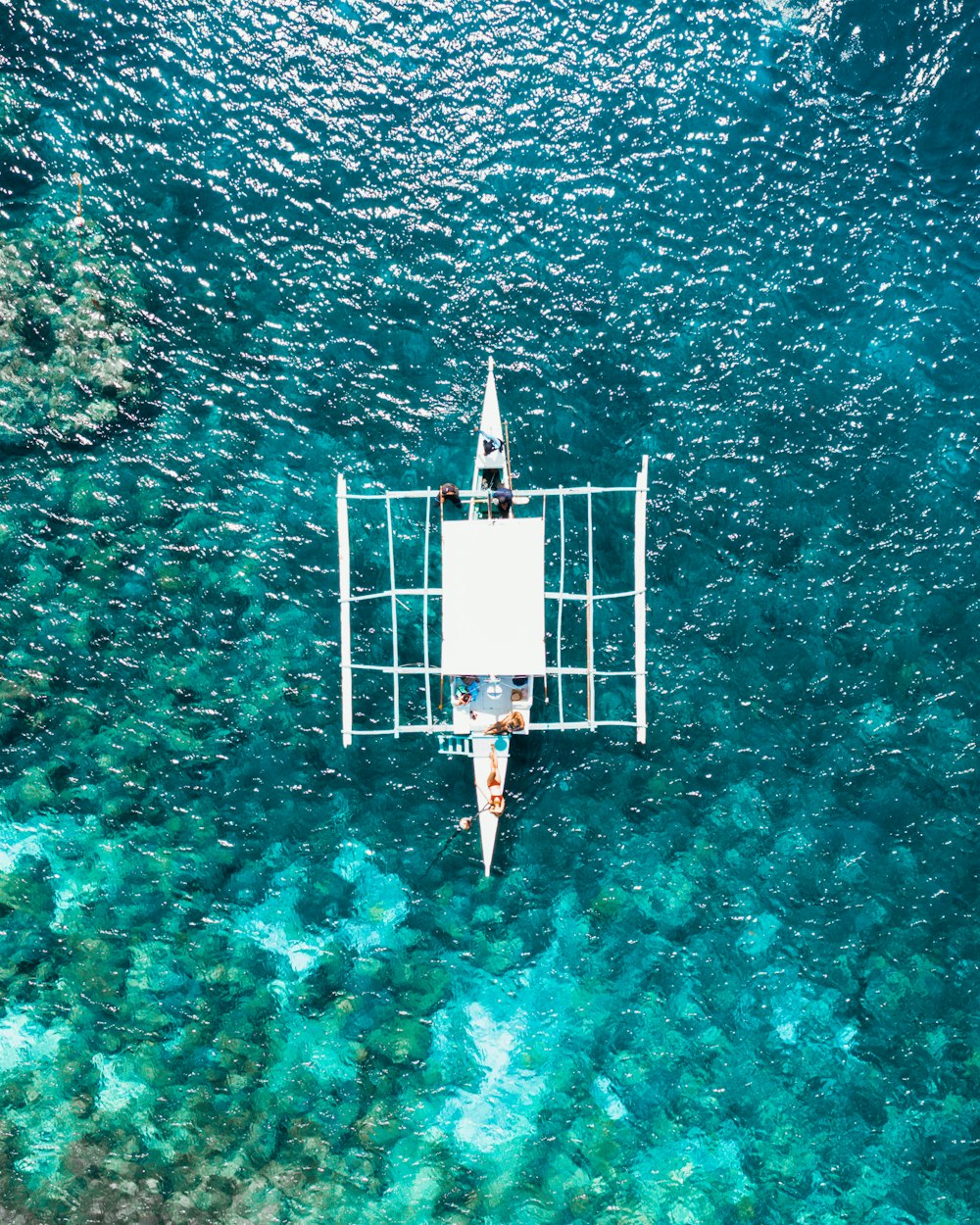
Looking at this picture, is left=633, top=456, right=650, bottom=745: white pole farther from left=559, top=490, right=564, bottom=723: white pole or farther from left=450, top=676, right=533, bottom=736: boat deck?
left=450, top=676, right=533, bottom=736: boat deck

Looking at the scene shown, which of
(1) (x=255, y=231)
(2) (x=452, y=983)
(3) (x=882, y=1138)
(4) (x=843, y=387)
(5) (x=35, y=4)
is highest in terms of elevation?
(5) (x=35, y=4)

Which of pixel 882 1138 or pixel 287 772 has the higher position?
pixel 287 772

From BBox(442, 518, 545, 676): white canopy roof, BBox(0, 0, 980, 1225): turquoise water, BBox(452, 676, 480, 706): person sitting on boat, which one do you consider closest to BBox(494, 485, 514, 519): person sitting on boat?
BBox(442, 518, 545, 676): white canopy roof

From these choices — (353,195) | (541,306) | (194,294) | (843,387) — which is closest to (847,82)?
(843,387)

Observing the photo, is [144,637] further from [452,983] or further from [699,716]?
[699,716]

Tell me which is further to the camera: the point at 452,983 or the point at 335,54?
the point at 335,54

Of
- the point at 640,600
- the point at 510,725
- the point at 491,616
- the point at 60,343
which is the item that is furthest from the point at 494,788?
the point at 60,343

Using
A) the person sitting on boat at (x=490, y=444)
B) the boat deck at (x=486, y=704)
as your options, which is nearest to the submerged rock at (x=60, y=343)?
the person sitting on boat at (x=490, y=444)
